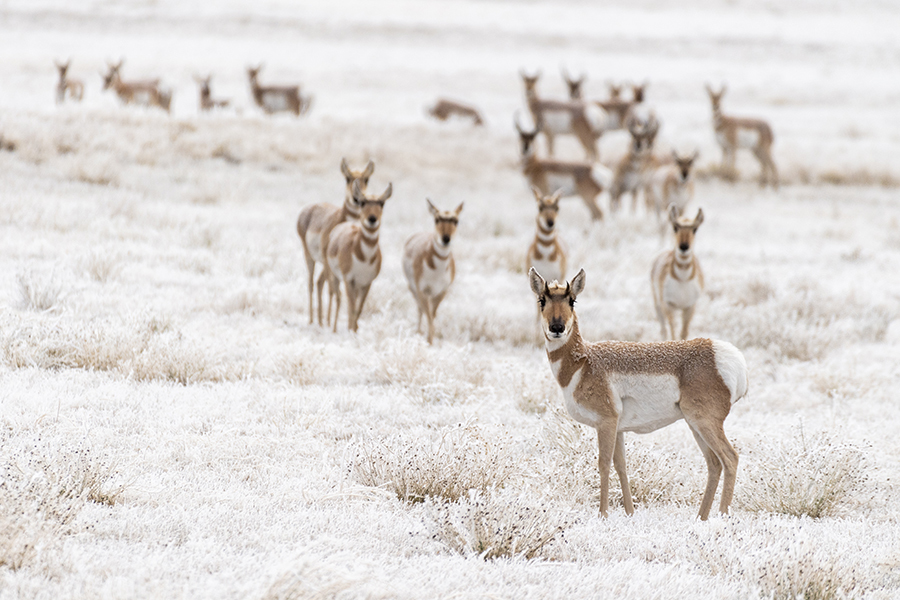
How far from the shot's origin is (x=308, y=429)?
5832 millimetres

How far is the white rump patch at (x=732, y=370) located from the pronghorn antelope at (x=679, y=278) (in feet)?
13.0

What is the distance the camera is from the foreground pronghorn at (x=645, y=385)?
15.3ft

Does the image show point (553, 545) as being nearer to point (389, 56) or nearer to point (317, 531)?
point (317, 531)

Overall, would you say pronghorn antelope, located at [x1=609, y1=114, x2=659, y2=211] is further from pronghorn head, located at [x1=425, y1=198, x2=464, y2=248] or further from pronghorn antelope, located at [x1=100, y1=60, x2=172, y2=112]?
pronghorn antelope, located at [x1=100, y1=60, x2=172, y2=112]

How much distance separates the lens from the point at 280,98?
25.2 meters

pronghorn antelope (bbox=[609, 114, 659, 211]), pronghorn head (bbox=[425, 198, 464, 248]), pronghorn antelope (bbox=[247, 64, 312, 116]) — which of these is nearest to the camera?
pronghorn head (bbox=[425, 198, 464, 248])

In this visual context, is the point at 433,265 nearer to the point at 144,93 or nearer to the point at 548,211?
the point at 548,211

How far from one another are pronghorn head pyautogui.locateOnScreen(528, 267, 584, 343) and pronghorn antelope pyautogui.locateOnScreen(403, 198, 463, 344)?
3.61 meters

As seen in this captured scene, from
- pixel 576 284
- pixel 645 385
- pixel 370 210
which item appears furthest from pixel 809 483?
pixel 370 210

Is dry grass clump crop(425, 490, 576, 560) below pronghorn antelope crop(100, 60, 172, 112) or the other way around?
below

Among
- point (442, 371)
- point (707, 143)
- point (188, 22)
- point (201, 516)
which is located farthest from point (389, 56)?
point (201, 516)

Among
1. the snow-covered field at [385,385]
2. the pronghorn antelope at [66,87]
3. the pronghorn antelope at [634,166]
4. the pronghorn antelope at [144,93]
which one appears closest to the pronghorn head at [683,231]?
the snow-covered field at [385,385]

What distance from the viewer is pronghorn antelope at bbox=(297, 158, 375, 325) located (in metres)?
9.15

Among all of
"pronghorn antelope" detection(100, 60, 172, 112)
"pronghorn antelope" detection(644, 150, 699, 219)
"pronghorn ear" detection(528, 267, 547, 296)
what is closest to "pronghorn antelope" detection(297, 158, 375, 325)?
"pronghorn ear" detection(528, 267, 547, 296)
